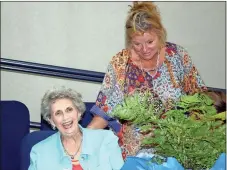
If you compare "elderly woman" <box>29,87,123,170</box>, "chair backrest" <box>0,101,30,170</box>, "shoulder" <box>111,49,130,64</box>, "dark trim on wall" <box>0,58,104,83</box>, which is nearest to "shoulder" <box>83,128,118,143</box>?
"elderly woman" <box>29,87,123,170</box>

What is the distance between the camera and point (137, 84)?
2.43 m

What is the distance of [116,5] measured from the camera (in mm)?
3285

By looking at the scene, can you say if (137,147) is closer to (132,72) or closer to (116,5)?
(132,72)

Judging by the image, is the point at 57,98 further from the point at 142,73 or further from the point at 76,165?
the point at 142,73

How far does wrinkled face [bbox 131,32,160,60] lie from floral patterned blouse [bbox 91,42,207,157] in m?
0.08

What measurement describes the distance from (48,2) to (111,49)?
0.56 m

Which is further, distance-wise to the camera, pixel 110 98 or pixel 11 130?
pixel 11 130

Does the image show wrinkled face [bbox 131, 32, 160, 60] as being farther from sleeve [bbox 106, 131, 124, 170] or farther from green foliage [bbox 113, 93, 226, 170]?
green foliage [bbox 113, 93, 226, 170]

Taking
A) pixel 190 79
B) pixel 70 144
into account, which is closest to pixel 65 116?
pixel 70 144

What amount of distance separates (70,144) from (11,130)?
1.83 ft

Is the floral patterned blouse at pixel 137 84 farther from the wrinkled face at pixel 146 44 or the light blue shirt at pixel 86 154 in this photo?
the light blue shirt at pixel 86 154

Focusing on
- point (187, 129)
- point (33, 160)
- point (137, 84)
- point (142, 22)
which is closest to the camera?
point (187, 129)

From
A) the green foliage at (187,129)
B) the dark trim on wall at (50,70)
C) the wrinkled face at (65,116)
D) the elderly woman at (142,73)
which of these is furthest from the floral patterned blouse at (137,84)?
the green foliage at (187,129)

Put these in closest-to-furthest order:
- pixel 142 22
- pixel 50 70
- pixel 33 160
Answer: pixel 33 160 → pixel 142 22 → pixel 50 70
